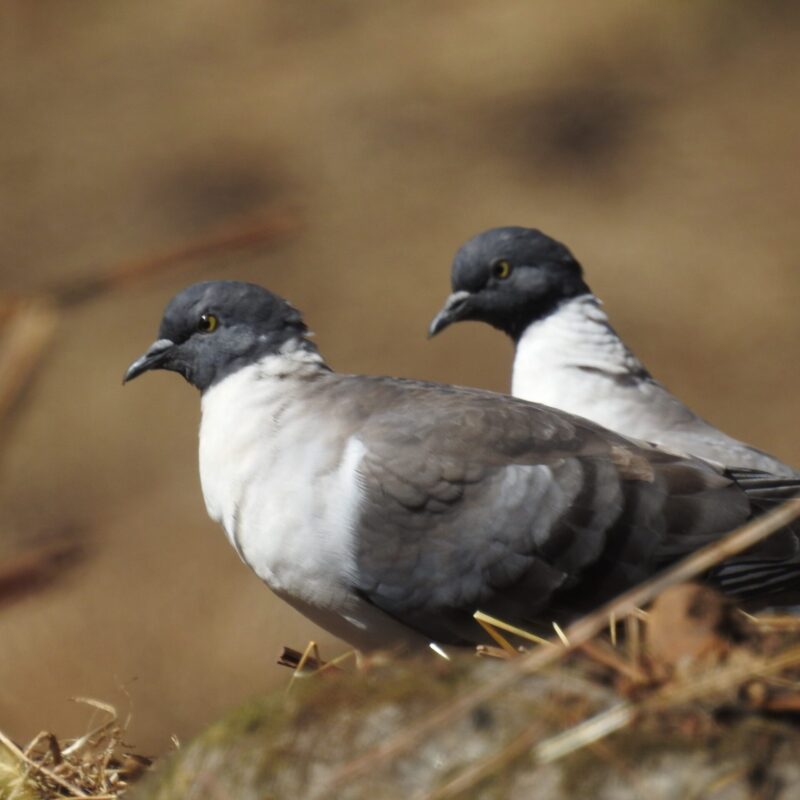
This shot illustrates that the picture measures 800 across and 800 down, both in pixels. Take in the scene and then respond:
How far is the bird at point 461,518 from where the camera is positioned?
3324mm

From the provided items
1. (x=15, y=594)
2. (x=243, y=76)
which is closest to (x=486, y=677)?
(x=15, y=594)

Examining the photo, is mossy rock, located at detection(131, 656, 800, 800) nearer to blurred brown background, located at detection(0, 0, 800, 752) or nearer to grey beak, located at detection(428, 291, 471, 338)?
grey beak, located at detection(428, 291, 471, 338)

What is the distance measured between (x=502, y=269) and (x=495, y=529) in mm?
1604

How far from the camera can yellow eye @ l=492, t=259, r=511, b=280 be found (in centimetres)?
478

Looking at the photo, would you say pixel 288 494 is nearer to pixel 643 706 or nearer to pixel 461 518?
pixel 461 518

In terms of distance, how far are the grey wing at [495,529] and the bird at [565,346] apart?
724mm

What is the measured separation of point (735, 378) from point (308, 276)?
3317 mm

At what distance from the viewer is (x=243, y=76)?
14141 millimetres

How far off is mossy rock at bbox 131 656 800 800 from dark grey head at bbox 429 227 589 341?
2.66 metres

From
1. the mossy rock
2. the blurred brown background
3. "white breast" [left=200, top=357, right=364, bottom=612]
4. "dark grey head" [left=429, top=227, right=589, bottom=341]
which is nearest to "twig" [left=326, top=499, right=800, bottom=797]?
the mossy rock

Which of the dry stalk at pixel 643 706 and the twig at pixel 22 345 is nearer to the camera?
the twig at pixel 22 345

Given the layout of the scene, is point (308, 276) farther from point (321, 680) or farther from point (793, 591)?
point (321, 680)

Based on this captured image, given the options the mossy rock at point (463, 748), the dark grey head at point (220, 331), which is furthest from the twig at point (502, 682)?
the dark grey head at point (220, 331)

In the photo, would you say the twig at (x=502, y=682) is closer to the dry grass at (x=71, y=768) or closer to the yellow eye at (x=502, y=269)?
the dry grass at (x=71, y=768)
